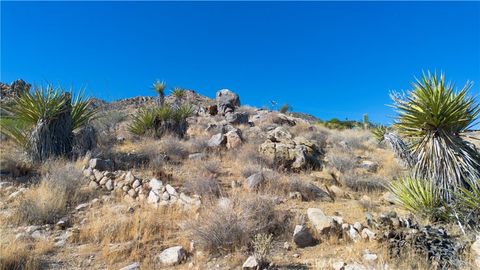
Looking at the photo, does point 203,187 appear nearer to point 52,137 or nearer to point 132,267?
point 132,267

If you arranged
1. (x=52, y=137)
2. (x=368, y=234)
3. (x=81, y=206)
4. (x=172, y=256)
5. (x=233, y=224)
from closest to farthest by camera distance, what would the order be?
(x=172, y=256) < (x=233, y=224) < (x=368, y=234) < (x=81, y=206) < (x=52, y=137)

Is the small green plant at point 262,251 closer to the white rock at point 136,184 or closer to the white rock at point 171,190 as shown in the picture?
the white rock at point 171,190

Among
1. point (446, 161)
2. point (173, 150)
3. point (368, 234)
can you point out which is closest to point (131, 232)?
point (368, 234)

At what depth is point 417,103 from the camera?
5.84 meters

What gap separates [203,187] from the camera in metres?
6.22

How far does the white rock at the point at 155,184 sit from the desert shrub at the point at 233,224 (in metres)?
1.61

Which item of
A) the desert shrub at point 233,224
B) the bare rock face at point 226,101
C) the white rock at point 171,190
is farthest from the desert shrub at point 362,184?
the bare rock face at point 226,101

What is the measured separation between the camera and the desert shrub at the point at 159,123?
38.4 feet

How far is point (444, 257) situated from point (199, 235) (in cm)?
304

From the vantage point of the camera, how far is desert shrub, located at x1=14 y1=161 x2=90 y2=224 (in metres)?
5.10

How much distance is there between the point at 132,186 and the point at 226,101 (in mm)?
13407

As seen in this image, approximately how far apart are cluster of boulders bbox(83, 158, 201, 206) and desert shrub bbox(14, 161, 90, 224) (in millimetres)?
344

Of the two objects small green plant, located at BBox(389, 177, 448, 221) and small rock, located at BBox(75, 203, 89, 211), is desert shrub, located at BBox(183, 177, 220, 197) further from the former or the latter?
small green plant, located at BBox(389, 177, 448, 221)

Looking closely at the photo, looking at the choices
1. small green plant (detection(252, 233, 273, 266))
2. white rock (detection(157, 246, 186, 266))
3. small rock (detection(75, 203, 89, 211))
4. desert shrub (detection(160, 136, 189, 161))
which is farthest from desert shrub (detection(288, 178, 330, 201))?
small rock (detection(75, 203, 89, 211))
